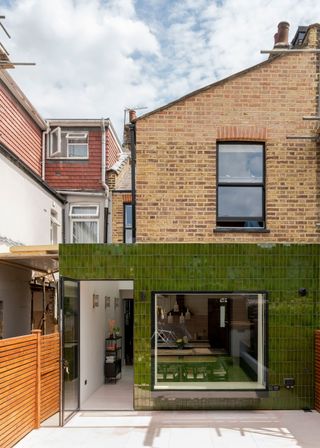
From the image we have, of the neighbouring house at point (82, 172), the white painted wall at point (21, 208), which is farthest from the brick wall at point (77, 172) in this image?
the white painted wall at point (21, 208)

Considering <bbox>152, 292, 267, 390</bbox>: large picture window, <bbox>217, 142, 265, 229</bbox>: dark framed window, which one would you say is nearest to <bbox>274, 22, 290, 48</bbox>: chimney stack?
<bbox>217, 142, 265, 229</bbox>: dark framed window

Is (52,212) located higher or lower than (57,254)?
higher

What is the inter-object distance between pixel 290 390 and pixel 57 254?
5433 millimetres

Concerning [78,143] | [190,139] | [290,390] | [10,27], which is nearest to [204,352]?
[290,390]

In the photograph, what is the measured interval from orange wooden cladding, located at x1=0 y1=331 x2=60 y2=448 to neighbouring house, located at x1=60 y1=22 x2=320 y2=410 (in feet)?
3.10

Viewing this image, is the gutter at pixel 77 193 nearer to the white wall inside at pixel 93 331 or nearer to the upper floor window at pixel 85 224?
the upper floor window at pixel 85 224

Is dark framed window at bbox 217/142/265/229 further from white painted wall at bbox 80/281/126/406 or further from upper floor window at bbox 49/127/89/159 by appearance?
upper floor window at bbox 49/127/89/159

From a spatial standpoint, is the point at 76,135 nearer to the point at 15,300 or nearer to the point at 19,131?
the point at 19,131

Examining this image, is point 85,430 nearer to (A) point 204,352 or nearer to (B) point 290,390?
(A) point 204,352

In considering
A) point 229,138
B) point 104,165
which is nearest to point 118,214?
point 104,165

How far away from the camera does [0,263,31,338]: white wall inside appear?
10509 mm

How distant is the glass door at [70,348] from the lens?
26.4ft

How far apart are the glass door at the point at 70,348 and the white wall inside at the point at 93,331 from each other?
0.46 meters

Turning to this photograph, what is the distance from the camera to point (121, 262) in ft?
29.7
